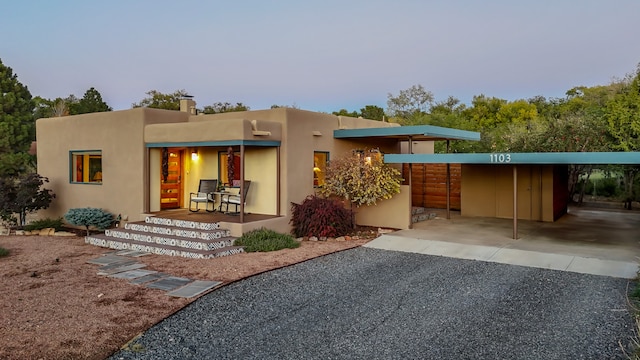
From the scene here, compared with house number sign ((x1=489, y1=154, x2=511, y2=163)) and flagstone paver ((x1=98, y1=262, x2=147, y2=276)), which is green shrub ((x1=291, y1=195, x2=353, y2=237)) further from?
flagstone paver ((x1=98, y1=262, x2=147, y2=276))

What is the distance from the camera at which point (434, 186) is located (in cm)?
1648

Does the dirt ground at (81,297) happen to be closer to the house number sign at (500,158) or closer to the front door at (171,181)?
the front door at (171,181)

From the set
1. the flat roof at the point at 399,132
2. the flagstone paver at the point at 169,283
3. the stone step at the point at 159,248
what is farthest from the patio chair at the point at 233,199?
the flagstone paver at the point at 169,283

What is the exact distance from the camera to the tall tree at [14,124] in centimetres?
2397

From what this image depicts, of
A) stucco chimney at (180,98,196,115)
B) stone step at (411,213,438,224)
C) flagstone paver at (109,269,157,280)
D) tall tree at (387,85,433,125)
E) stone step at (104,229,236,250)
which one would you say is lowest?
flagstone paver at (109,269,157,280)

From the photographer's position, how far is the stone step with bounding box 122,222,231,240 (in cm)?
952

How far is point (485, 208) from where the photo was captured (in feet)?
47.5

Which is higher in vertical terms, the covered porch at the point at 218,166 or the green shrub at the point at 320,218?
the covered porch at the point at 218,166

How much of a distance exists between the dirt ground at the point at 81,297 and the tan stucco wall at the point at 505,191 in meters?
6.44

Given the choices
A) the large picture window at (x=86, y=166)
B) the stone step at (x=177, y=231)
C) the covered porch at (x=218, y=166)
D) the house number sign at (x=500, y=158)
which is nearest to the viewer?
the house number sign at (x=500, y=158)

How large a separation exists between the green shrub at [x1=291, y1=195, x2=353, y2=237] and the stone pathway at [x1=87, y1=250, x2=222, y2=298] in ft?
13.3

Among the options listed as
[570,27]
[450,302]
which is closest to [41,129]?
[450,302]

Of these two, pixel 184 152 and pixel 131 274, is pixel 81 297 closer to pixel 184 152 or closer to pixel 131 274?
pixel 131 274

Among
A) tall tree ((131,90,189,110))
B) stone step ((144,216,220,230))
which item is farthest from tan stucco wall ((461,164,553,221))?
tall tree ((131,90,189,110))
